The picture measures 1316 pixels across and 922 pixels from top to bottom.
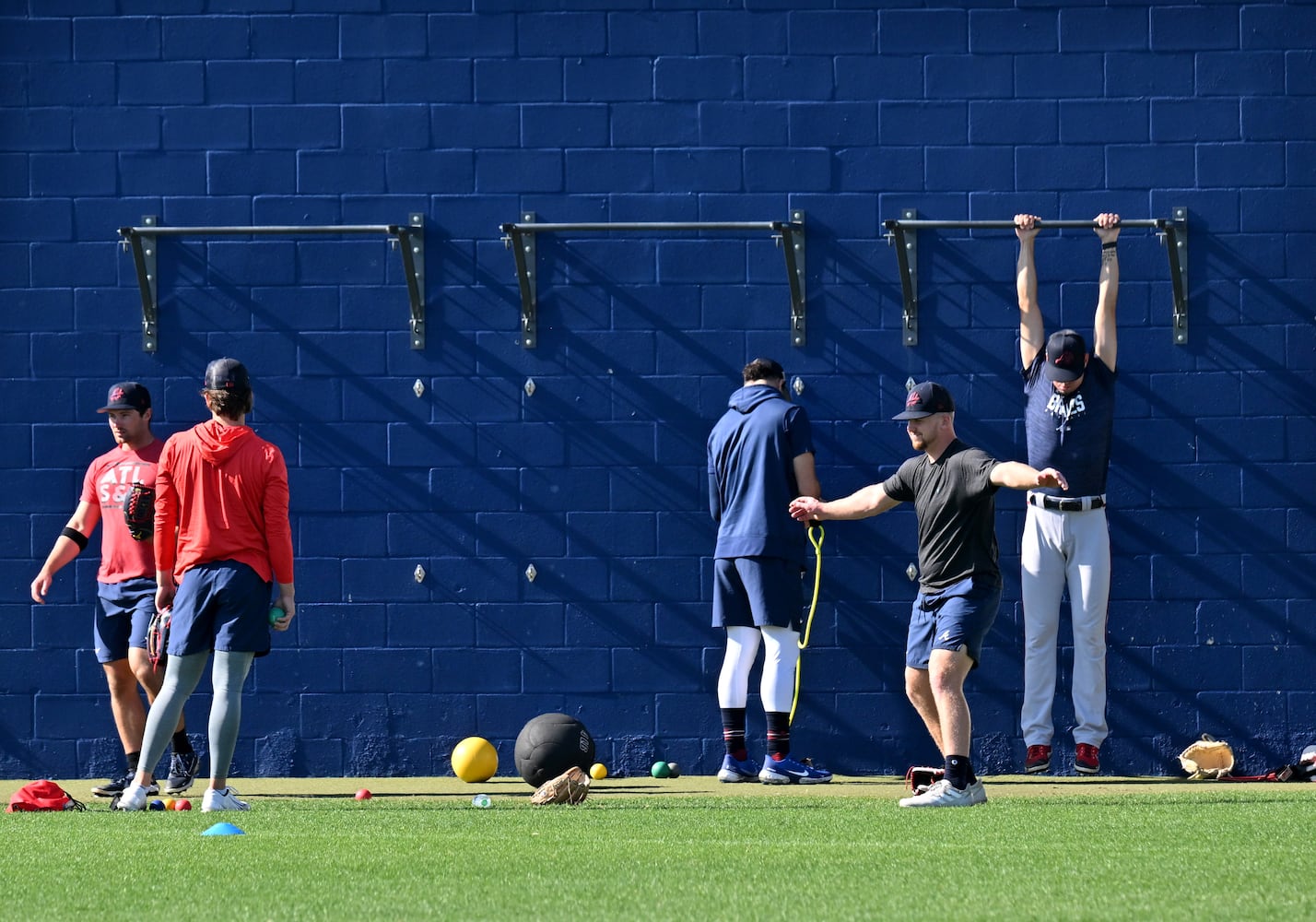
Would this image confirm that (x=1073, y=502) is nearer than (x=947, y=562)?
No

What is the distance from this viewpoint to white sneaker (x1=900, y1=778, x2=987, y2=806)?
709 cm

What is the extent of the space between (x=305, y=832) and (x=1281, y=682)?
5.02m

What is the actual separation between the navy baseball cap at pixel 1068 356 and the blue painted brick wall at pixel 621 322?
0.41 meters

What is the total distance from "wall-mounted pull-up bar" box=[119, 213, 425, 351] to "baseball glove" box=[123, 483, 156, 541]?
112cm

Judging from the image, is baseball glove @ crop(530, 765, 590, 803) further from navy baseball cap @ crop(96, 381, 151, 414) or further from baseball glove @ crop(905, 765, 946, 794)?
navy baseball cap @ crop(96, 381, 151, 414)

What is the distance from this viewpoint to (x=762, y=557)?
8422mm

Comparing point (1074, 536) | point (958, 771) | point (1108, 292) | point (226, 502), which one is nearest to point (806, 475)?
point (1074, 536)

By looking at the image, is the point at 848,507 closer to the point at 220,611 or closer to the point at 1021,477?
the point at 1021,477

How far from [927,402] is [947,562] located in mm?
681

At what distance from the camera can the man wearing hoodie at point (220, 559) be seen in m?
7.14

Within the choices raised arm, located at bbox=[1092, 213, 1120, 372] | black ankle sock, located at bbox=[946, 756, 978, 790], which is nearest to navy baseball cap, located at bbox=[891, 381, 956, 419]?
black ankle sock, located at bbox=[946, 756, 978, 790]

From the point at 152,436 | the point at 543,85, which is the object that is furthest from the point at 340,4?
the point at 152,436

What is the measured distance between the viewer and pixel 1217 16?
9.01 m

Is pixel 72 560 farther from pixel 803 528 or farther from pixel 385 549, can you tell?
pixel 803 528
